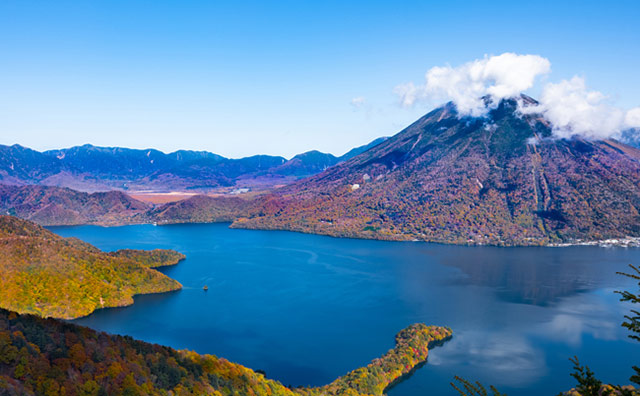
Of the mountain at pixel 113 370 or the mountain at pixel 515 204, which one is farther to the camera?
the mountain at pixel 515 204

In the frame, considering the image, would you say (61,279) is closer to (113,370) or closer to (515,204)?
(113,370)

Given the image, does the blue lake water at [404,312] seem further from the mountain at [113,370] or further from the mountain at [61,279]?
the mountain at [113,370]

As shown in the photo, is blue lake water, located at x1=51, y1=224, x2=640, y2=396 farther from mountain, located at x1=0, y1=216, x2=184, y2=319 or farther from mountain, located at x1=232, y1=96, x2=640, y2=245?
mountain, located at x1=232, y1=96, x2=640, y2=245

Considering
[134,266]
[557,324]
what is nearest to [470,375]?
[557,324]

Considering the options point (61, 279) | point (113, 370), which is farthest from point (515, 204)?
point (113, 370)

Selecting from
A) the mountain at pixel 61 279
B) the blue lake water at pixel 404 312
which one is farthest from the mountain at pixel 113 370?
the mountain at pixel 61 279

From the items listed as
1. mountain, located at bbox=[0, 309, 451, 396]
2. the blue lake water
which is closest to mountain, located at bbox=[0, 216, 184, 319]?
the blue lake water
